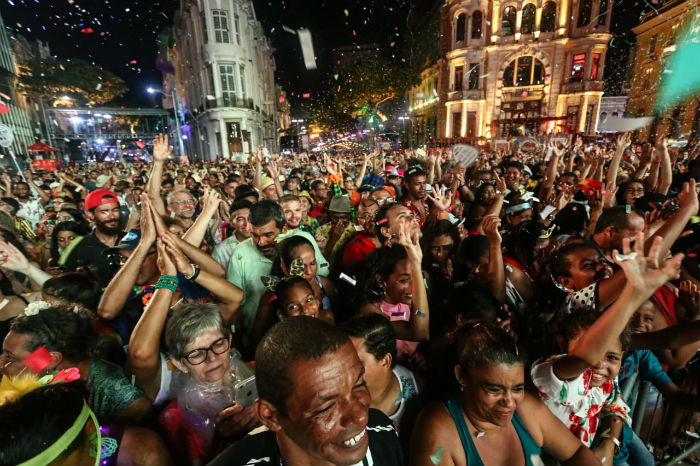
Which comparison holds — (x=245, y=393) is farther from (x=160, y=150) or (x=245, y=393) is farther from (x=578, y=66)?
(x=578, y=66)

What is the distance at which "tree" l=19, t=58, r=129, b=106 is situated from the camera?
131 ft

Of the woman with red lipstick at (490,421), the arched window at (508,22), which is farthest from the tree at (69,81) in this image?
the woman with red lipstick at (490,421)

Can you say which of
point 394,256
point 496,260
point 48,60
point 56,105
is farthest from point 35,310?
point 56,105

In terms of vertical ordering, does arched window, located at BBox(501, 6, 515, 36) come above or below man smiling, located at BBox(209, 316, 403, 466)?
above

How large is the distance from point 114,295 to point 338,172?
5827 mm

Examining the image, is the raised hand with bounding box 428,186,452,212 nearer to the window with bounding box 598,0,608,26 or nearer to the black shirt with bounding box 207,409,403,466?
the black shirt with bounding box 207,409,403,466

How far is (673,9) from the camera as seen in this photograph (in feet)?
90.1

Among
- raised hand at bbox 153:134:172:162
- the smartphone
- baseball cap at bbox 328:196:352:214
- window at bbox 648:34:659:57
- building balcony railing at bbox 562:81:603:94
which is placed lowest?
the smartphone

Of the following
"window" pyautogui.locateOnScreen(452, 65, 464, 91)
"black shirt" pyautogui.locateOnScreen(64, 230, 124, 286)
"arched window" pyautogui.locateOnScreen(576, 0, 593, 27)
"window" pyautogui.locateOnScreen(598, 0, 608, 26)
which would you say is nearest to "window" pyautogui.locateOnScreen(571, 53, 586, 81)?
"arched window" pyautogui.locateOnScreen(576, 0, 593, 27)

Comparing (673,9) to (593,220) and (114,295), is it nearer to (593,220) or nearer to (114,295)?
(593,220)

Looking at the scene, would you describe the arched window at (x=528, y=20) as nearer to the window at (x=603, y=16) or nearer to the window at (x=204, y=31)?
the window at (x=603, y=16)

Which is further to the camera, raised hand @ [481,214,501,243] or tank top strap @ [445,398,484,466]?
raised hand @ [481,214,501,243]

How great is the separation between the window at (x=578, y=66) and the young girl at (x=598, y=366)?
41.3 meters

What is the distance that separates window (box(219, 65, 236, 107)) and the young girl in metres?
33.4
